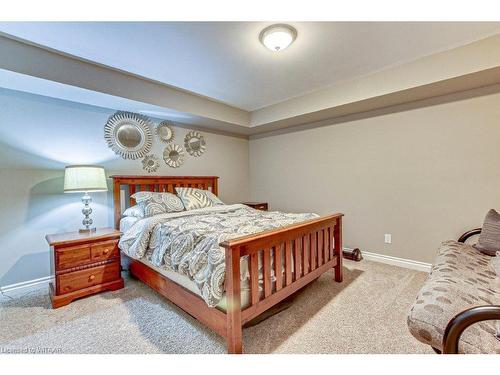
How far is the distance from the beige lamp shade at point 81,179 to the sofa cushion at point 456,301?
9.49ft

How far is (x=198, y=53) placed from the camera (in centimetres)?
221

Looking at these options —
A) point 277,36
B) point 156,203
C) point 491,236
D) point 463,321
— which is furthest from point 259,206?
point 463,321

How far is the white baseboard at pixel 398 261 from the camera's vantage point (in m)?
2.90

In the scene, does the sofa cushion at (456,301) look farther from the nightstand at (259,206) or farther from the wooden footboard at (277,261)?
the nightstand at (259,206)

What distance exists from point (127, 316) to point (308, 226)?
5.63 feet

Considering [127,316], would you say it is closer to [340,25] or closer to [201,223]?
[201,223]

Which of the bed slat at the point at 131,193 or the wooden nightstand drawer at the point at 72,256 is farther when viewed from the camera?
the bed slat at the point at 131,193

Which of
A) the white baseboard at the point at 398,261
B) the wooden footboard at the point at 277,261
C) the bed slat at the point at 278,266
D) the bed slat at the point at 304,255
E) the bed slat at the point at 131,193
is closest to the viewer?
the wooden footboard at the point at 277,261

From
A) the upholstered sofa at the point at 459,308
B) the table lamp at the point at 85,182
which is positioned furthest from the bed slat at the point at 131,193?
the upholstered sofa at the point at 459,308

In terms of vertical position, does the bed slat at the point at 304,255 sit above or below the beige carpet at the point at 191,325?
above

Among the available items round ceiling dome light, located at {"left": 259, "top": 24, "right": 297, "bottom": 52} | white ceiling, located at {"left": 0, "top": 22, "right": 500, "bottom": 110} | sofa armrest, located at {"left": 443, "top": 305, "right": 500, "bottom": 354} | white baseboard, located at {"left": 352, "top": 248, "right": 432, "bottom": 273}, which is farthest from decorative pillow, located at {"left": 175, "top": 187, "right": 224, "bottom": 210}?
sofa armrest, located at {"left": 443, "top": 305, "right": 500, "bottom": 354}
